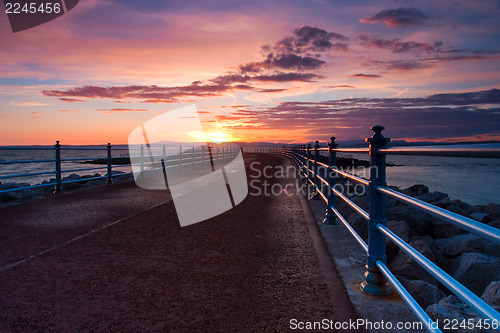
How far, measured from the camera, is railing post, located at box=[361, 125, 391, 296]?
3277 mm

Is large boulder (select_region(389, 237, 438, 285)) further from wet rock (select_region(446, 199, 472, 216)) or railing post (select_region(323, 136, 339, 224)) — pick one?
wet rock (select_region(446, 199, 472, 216))

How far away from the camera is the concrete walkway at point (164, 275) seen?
3.01 metres

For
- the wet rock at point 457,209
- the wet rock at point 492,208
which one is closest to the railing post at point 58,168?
the wet rock at point 457,209

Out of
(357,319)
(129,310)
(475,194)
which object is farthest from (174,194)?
(475,194)

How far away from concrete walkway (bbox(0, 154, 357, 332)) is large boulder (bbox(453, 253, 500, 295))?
164 centimetres

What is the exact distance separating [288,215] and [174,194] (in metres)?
4.25

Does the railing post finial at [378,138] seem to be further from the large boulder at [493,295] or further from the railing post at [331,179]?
the railing post at [331,179]

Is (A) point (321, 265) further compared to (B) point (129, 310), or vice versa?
(A) point (321, 265)

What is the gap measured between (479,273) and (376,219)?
197cm

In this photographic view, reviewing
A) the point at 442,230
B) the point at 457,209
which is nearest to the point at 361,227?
the point at 442,230

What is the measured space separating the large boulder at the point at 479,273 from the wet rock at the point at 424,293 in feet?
3.52

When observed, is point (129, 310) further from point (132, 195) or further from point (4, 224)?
point (132, 195)

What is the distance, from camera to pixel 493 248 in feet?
18.2

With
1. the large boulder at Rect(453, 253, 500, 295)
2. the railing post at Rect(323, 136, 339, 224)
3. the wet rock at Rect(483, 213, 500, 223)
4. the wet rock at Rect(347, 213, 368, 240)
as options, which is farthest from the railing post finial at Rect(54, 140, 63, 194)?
the wet rock at Rect(483, 213, 500, 223)
